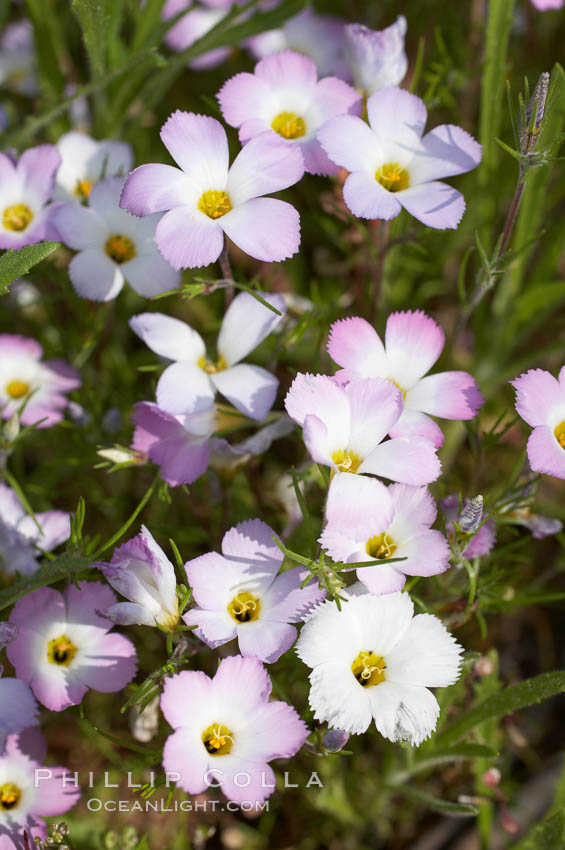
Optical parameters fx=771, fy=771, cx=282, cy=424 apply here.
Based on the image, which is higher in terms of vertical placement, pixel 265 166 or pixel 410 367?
pixel 265 166

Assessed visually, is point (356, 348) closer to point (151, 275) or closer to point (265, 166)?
point (265, 166)

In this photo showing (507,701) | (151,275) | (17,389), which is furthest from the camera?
(17,389)

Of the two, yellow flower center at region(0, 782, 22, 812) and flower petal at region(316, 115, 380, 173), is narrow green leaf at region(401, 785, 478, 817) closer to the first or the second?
yellow flower center at region(0, 782, 22, 812)

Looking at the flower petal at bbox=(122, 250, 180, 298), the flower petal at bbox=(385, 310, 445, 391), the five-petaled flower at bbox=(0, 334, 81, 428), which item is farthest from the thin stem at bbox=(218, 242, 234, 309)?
the five-petaled flower at bbox=(0, 334, 81, 428)

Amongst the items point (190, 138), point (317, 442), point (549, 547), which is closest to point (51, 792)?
point (317, 442)

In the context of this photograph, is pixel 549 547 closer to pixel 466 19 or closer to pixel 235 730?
pixel 235 730

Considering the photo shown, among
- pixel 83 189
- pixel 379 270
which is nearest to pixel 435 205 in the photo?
pixel 379 270

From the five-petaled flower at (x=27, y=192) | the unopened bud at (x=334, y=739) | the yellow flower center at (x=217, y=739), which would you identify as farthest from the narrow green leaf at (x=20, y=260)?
the unopened bud at (x=334, y=739)
